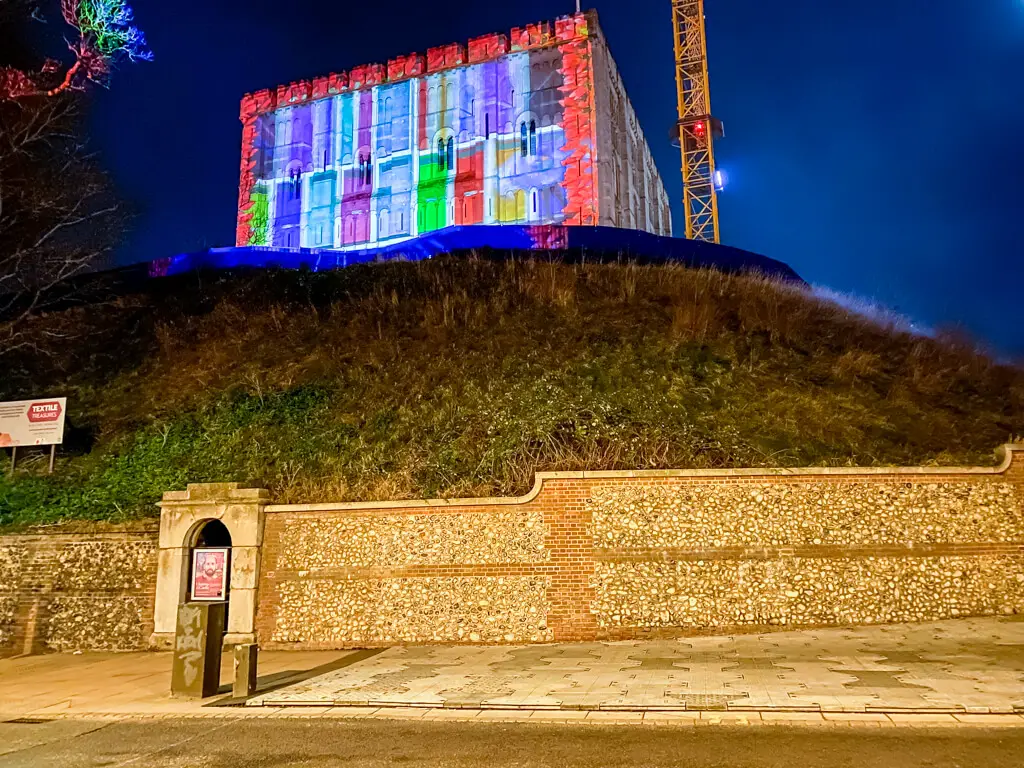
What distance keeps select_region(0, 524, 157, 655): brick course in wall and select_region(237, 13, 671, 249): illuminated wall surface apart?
24.2 meters

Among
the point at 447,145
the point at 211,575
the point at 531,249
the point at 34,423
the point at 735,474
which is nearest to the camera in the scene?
the point at 735,474

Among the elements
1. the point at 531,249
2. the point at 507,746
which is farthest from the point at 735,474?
the point at 531,249

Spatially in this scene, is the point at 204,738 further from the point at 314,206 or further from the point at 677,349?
the point at 314,206

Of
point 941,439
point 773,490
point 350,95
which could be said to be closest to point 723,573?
point 773,490

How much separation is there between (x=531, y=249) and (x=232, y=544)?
50.6 feet

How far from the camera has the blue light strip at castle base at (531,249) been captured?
24.5 meters

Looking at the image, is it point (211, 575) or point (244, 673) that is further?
point (211, 575)

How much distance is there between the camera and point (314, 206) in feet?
126

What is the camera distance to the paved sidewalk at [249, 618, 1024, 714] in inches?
290

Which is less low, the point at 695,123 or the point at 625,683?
the point at 695,123

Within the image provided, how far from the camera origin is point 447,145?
36.6m

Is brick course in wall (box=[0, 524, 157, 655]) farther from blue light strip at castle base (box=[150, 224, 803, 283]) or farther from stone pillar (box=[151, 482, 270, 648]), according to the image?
blue light strip at castle base (box=[150, 224, 803, 283])

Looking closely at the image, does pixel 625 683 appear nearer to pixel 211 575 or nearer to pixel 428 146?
pixel 211 575

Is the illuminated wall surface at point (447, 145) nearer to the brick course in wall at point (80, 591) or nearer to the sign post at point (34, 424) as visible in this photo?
the sign post at point (34, 424)
